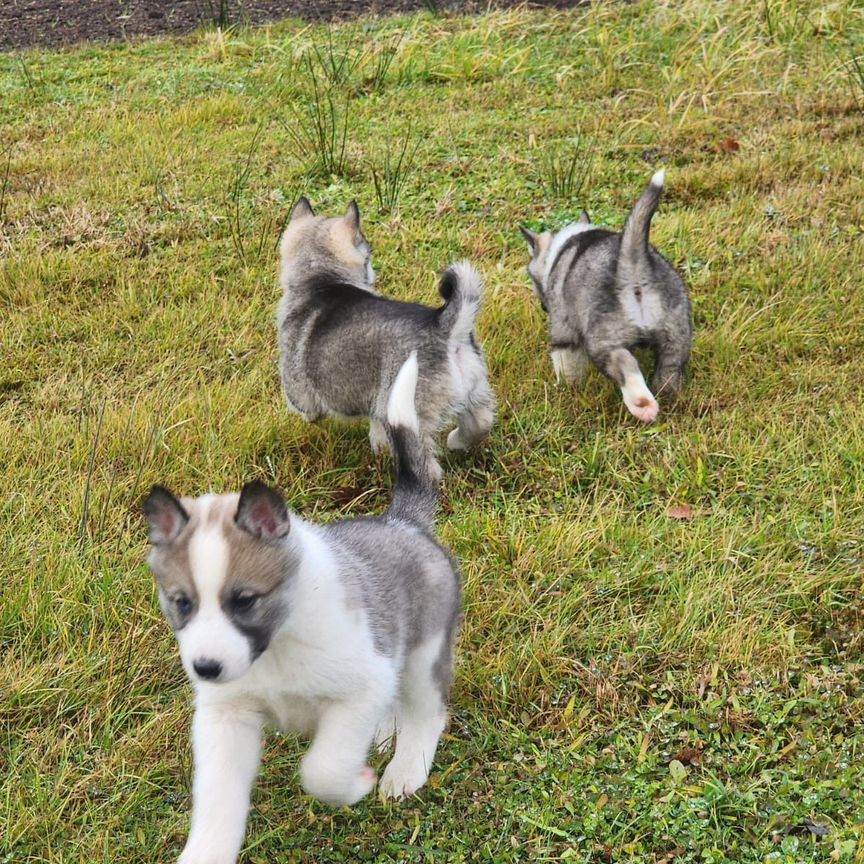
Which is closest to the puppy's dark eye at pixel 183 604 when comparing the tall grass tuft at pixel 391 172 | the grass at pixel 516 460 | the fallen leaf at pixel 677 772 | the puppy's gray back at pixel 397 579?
the puppy's gray back at pixel 397 579

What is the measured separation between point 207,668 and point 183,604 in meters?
0.24

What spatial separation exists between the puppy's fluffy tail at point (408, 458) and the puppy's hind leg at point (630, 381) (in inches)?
61.7

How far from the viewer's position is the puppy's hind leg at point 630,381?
5004 mm

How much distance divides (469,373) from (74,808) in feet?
8.04

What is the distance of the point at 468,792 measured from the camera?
3230 millimetres

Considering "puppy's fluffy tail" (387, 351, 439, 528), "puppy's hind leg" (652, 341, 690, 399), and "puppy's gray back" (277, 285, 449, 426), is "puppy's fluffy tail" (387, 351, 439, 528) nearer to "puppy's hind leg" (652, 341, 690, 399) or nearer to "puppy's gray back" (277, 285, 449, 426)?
"puppy's gray back" (277, 285, 449, 426)

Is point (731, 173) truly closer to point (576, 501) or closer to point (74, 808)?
point (576, 501)

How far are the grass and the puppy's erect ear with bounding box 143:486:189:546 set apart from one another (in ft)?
2.98

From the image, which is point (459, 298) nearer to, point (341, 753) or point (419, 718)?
point (419, 718)

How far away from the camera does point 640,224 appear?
5.02 metres

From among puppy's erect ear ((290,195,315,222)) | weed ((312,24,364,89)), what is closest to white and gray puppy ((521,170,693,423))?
puppy's erect ear ((290,195,315,222))

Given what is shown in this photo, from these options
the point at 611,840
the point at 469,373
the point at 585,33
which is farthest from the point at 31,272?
the point at 585,33

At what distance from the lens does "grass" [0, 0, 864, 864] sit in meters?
3.14

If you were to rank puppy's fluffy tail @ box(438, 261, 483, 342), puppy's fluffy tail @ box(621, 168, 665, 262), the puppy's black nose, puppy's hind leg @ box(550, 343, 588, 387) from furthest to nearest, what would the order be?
puppy's hind leg @ box(550, 343, 588, 387) → puppy's fluffy tail @ box(621, 168, 665, 262) → puppy's fluffy tail @ box(438, 261, 483, 342) → the puppy's black nose
